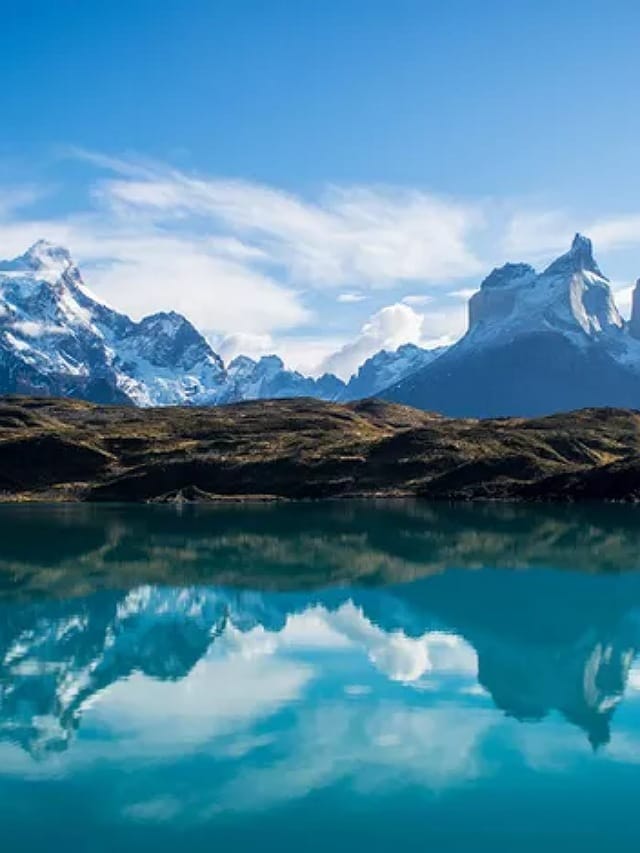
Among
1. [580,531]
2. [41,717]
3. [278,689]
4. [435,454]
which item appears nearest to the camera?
[41,717]

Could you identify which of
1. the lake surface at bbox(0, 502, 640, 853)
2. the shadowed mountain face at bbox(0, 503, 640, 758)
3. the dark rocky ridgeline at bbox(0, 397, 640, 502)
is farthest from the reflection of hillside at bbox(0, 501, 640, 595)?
the dark rocky ridgeline at bbox(0, 397, 640, 502)

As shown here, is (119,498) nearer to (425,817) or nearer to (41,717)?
(41,717)

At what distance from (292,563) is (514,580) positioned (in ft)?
69.1

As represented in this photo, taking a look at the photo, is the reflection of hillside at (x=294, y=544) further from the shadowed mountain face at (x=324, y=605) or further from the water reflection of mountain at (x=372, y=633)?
the water reflection of mountain at (x=372, y=633)

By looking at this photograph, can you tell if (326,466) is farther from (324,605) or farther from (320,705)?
(320,705)

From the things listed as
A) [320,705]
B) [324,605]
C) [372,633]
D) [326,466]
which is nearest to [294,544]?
[324,605]

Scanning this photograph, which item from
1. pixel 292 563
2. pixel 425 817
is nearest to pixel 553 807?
pixel 425 817

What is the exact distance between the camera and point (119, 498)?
163250 mm

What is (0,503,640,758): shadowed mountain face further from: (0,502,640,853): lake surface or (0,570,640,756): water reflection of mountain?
(0,502,640,853): lake surface

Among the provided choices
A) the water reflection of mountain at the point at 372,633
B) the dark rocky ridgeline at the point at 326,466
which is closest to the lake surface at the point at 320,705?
the water reflection of mountain at the point at 372,633

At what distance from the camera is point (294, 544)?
95750 mm

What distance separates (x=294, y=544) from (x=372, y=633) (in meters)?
43.8

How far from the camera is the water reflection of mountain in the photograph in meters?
37.9

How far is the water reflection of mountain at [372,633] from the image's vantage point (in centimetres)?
3791
